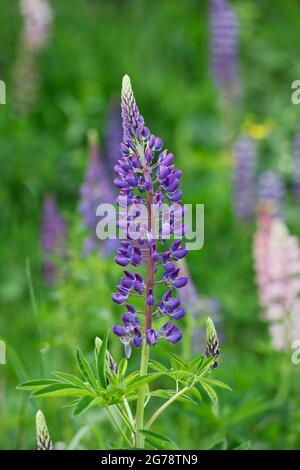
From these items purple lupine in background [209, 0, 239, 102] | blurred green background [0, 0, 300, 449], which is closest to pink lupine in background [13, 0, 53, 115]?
blurred green background [0, 0, 300, 449]

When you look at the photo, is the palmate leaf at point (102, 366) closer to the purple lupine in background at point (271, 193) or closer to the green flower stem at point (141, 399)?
the green flower stem at point (141, 399)

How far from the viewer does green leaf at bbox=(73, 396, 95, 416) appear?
173cm

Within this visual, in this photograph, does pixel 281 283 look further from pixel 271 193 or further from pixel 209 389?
pixel 209 389

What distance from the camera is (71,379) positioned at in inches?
73.7

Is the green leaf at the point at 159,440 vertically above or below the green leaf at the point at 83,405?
below

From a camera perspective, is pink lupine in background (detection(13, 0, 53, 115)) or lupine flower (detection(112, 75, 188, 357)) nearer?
lupine flower (detection(112, 75, 188, 357))

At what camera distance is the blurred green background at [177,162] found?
10.5 ft

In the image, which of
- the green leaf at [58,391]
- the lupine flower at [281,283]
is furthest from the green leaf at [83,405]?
the lupine flower at [281,283]

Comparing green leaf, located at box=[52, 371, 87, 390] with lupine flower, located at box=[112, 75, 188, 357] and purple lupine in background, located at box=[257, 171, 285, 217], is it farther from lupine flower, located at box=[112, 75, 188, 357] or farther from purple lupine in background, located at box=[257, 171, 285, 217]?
purple lupine in background, located at box=[257, 171, 285, 217]

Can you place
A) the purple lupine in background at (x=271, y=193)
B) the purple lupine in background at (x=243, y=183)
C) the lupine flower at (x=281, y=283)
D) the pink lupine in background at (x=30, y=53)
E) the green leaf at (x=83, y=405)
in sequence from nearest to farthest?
the green leaf at (x=83, y=405)
the lupine flower at (x=281, y=283)
the purple lupine in background at (x=271, y=193)
the purple lupine in background at (x=243, y=183)
the pink lupine in background at (x=30, y=53)

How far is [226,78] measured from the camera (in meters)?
5.61

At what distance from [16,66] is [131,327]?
4.66 metres

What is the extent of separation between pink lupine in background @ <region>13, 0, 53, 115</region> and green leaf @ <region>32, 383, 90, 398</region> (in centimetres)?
433

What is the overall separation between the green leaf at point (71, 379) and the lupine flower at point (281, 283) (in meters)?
1.47
